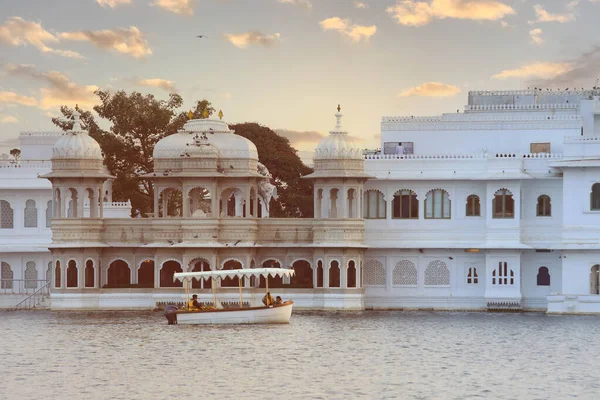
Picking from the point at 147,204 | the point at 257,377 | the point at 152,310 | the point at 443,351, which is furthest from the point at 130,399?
the point at 147,204

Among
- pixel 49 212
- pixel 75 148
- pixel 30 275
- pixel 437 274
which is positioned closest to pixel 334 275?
pixel 437 274

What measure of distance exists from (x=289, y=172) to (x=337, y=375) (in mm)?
36947

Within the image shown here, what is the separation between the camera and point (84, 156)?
201ft

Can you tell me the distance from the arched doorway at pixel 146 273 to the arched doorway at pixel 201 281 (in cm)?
188

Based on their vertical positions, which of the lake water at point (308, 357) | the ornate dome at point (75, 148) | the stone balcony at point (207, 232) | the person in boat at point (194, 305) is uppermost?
the ornate dome at point (75, 148)

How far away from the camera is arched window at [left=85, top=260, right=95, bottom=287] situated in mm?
61219

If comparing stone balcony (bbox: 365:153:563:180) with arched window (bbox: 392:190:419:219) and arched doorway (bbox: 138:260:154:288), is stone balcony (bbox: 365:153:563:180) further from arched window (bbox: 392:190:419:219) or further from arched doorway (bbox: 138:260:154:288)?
arched doorway (bbox: 138:260:154:288)

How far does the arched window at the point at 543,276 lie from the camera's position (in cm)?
6116

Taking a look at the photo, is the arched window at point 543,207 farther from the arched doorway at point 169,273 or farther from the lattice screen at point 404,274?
the arched doorway at point 169,273

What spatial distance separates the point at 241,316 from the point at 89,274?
840 centimetres

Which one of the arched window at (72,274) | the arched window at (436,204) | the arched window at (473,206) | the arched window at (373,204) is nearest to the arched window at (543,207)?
the arched window at (473,206)

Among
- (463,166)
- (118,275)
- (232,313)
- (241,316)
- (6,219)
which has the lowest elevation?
(241,316)

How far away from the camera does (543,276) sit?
61188 millimetres

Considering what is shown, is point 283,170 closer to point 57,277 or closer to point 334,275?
point 334,275
